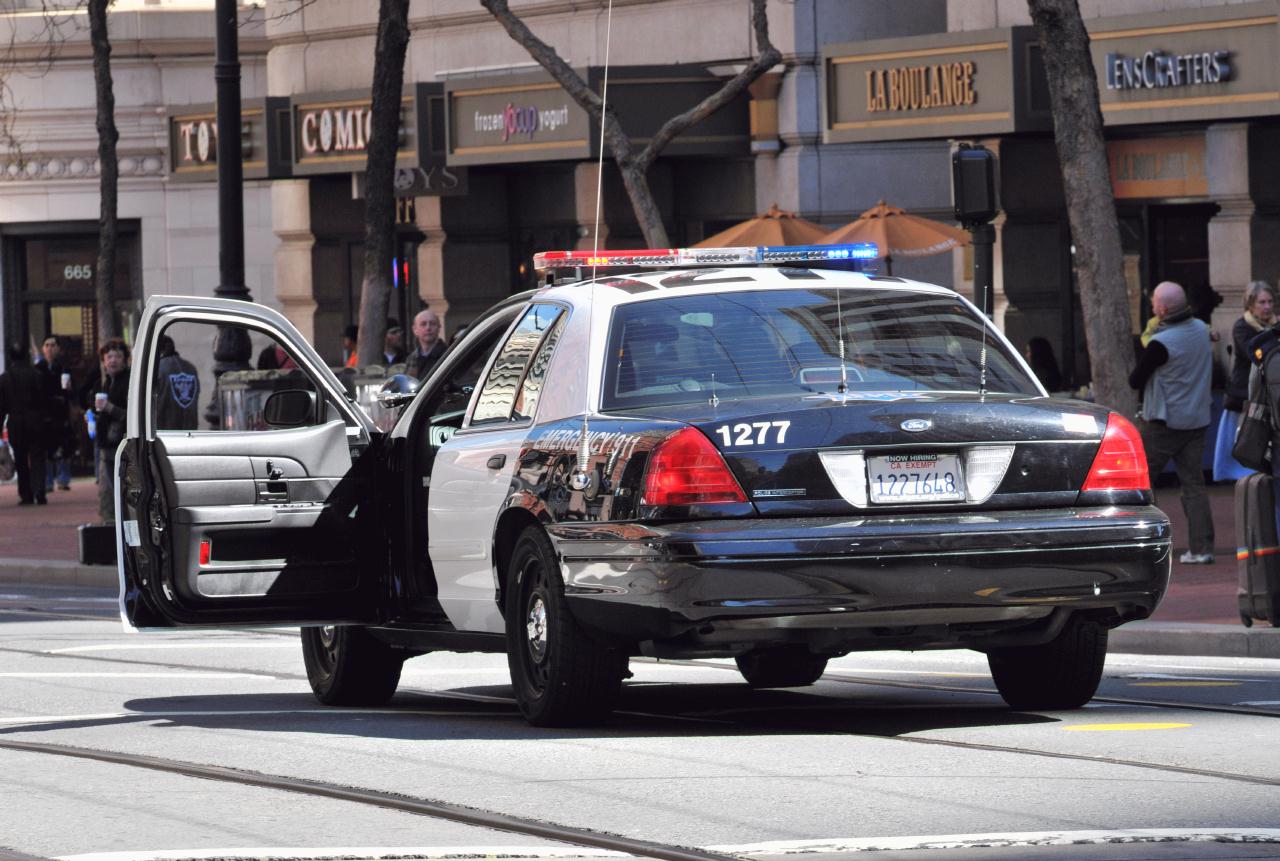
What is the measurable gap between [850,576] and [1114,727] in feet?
4.64

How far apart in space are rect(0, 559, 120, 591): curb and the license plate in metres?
12.1

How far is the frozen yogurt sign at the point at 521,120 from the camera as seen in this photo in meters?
28.0

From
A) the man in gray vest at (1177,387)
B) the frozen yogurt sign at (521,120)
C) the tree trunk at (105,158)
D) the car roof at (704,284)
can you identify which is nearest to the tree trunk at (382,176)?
the frozen yogurt sign at (521,120)

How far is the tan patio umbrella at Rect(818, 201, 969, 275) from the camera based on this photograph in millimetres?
23875

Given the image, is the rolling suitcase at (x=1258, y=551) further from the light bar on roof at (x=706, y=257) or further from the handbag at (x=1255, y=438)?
the light bar on roof at (x=706, y=257)

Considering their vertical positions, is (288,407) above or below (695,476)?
above

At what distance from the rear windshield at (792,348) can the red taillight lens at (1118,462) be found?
1.53ft

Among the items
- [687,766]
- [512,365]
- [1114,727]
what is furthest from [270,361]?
[687,766]

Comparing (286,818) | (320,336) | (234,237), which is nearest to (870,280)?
(286,818)

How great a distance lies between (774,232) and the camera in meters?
25.0

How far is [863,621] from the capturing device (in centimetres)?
893

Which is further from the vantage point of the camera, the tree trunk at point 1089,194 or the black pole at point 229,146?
the black pole at point 229,146

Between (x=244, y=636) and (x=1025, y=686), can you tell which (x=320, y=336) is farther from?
(x=1025, y=686)

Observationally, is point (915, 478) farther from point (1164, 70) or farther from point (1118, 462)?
point (1164, 70)
